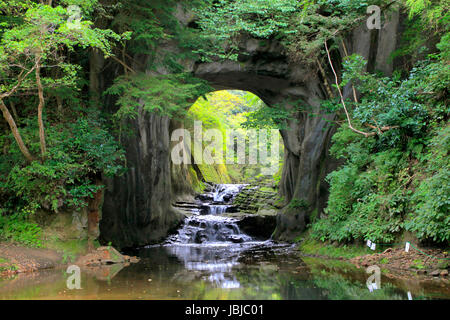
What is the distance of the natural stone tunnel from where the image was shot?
12984 mm

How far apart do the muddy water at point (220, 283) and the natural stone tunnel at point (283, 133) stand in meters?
4.90

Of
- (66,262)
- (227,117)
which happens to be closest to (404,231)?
→ (66,262)

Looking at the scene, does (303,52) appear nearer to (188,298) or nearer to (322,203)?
(322,203)

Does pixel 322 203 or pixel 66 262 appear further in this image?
pixel 322 203

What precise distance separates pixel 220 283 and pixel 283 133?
12699mm

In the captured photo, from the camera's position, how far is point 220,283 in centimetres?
647

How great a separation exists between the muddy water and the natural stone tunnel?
490 centimetres

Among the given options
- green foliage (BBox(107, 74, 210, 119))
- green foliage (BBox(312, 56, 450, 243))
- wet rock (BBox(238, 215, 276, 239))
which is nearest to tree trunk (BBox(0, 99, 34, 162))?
green foliage (BBox(107, 74, 210, 119))

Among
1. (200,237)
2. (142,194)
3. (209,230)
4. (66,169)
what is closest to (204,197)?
(209,230)

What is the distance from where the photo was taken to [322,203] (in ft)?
45.0

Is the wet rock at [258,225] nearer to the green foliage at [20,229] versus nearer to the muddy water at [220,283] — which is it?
the muddy water at [220,283]

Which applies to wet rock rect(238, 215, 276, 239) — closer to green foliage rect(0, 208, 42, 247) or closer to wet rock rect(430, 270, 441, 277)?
green foliage rect(0, 208, 42, 247)

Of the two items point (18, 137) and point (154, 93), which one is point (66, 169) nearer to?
point (18, 137)
